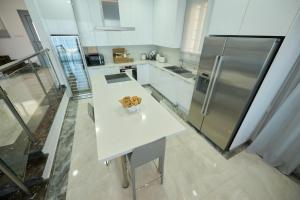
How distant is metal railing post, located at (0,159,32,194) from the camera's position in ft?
4.09

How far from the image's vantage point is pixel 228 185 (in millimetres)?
1541

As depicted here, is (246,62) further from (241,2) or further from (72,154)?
(72,154)

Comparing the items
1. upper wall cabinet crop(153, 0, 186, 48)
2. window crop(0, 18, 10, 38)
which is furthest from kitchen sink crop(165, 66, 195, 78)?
window crop(0, 18, 10, 38)

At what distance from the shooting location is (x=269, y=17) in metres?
1.21

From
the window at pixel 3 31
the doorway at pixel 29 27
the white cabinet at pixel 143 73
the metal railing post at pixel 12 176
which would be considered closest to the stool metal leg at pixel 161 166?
the metal railing post at pixel 12 176

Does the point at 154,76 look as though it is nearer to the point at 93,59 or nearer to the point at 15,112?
the point at 93,59

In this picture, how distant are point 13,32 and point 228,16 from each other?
7.94 metres

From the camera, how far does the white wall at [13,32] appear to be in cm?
497

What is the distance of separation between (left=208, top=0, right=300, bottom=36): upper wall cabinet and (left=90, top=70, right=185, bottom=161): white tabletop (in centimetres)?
129

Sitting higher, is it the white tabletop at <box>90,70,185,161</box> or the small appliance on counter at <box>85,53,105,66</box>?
the small appliance on counter at <box>85,53,105,66</box>

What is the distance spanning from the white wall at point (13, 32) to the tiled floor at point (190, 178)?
21.2 feet

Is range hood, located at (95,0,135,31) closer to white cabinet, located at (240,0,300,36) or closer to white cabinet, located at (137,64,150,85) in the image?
white cabinet, located at (137,64,150,85)

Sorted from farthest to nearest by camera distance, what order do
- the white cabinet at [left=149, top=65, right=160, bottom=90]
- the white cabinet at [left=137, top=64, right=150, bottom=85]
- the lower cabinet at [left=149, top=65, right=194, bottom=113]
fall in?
the white cabinet at [left=137, top=64, right=150, bottom=85] < the white cabinet at [left=149, top=65, right=160, bottom=90] < the lower cabinet at [left=149, top=65, right=194, bottom=113]

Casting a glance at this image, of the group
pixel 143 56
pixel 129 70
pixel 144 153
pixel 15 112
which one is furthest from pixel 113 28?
pixel 144 153
